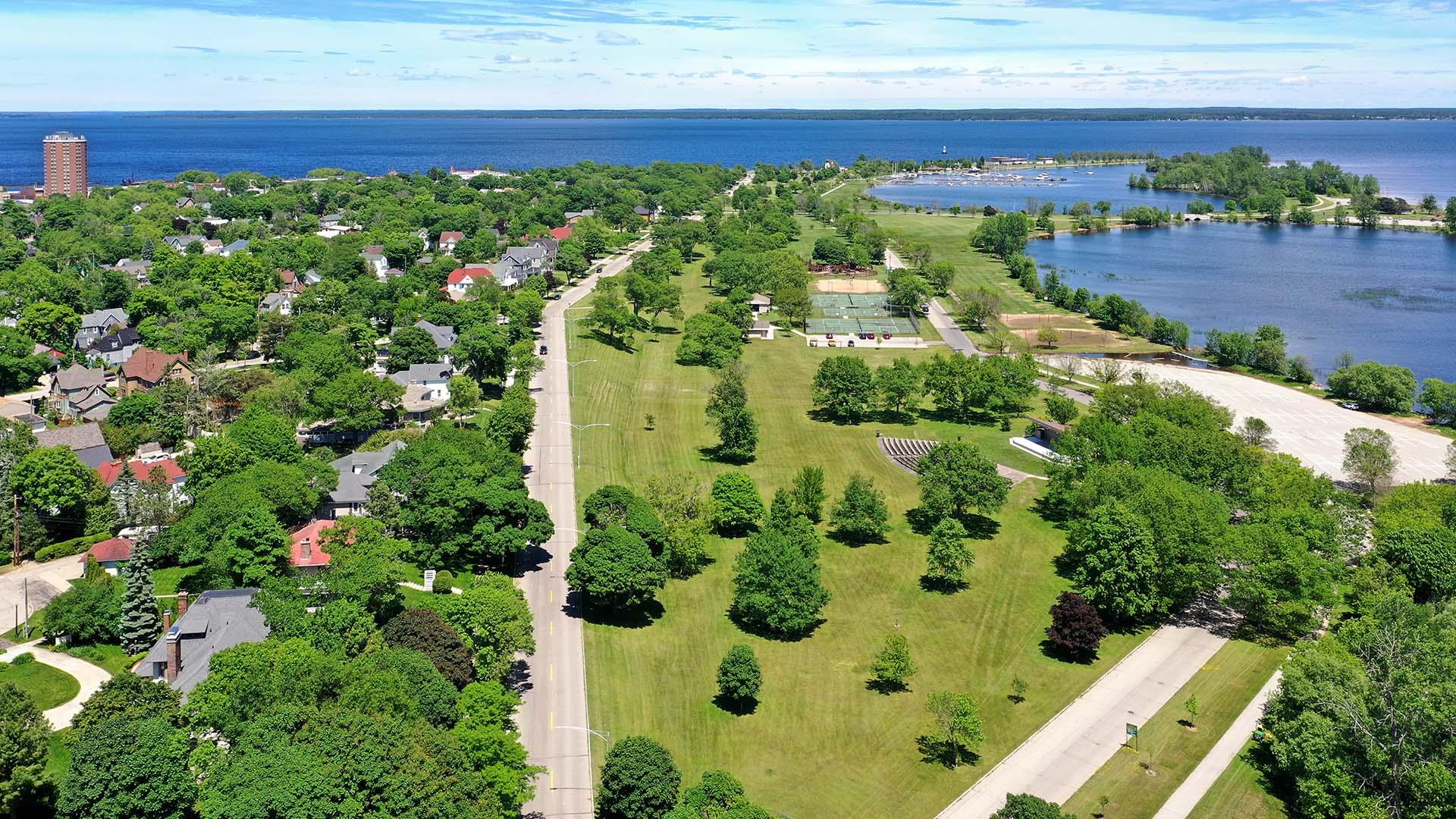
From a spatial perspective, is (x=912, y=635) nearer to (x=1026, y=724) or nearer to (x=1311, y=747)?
(x=1026, y=724)

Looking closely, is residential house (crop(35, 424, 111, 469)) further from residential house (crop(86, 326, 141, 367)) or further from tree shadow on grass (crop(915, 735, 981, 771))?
tree shadow on grass (crop(915, 735, 981, 771))

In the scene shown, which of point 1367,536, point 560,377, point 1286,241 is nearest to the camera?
point 1367,536

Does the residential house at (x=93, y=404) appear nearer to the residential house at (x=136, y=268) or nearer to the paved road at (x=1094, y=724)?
the residential house at (x=136, y=268)

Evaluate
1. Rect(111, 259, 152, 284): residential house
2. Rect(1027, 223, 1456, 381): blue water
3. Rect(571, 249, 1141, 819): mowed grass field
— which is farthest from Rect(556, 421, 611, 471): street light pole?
Rect(1027, 223, 1456, 381): blue water

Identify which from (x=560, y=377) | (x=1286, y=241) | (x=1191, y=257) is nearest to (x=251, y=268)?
(x=560, y=377)

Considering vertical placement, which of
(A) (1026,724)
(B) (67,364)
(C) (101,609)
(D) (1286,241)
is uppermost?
(D) (1286,241)

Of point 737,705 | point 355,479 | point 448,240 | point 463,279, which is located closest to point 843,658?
point 737,705
